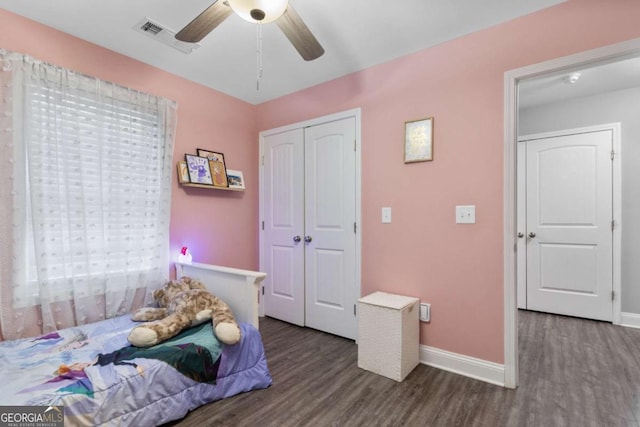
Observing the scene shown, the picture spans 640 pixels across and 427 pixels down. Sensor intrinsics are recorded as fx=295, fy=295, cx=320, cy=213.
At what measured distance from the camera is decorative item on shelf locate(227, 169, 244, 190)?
3.17m

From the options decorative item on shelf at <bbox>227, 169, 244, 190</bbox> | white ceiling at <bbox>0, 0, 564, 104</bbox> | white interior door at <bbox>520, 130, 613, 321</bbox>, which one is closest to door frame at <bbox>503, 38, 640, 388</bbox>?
white ceiling at <bbox>0, 0, 564, 104</bbox>

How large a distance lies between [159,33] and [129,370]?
7.19 feet

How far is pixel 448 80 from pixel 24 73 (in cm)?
290

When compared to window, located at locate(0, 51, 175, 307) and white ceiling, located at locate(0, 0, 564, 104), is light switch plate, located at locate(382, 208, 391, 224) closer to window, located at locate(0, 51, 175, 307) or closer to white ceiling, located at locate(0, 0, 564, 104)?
white ceiling, located at locate(0, 0, 564, 104)

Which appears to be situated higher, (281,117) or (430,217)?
(281,117)

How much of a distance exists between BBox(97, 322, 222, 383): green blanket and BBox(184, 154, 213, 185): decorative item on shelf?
4.86 ft

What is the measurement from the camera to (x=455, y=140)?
2186 mm

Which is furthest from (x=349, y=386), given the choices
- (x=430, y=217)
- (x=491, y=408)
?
(x=430, y=217)

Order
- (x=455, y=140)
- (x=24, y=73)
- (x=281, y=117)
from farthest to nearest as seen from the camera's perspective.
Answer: (x=281, y=117) < (x=455, y=140) < (x=24, y=73)

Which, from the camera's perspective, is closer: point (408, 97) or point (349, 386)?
point (349, 386)

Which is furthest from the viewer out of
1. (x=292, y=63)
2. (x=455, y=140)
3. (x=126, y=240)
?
(x=292, y=63)

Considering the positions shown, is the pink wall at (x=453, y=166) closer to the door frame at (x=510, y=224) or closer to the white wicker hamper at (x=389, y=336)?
the door frame at (x=510, y=224)

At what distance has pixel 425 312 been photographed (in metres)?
2.28

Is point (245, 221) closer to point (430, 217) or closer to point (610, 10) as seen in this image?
point (430, 217)
